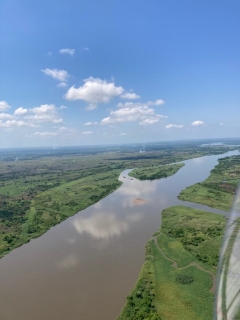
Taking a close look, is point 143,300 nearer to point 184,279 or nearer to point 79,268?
point 184,279

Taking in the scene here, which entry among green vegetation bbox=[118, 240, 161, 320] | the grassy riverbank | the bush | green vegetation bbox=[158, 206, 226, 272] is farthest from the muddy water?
the bush

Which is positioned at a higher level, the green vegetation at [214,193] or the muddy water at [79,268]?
the green vegetation at [214,193]

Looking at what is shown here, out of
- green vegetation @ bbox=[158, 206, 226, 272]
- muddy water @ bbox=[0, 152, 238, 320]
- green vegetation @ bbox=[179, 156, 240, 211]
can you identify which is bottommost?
muddy water @ bbox=[0, 152, 238, 320]

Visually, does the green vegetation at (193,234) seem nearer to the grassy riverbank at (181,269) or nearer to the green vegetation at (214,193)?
the grassy riverbank at (181,269)

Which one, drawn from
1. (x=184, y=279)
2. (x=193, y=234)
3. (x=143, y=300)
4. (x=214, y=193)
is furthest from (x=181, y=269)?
(x=214, y=193)

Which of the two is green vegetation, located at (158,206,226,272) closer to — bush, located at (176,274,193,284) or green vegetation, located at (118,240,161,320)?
bush, located at (176,274,193,284)

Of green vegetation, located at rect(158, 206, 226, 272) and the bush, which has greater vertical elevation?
green vegetation, located at rect(158, 206, 226, 272)

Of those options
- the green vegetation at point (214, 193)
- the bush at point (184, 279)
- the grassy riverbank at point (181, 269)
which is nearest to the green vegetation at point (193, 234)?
the grassy riverbank at point (181, 269)

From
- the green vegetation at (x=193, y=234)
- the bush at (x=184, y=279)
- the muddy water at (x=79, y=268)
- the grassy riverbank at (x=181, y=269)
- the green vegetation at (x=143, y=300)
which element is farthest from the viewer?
the green vegetation at (x=193, y=234)
